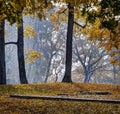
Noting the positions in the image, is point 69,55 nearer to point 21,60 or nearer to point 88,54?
point 21,60

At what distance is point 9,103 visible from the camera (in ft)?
44.4

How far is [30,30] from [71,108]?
19903 millimetres

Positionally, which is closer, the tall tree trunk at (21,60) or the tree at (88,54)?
the tall tree trunk at (21,60)

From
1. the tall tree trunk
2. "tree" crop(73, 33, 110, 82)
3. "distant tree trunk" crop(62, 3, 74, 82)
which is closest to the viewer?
"distant tree trunk" crop(62, 3, 74, 82)

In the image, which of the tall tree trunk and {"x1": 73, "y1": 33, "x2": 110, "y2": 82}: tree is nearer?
the tall tree trunk

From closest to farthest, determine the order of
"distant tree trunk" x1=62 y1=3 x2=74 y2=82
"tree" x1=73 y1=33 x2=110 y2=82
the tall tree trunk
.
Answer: "distant tree trunk" x1=62 y1=3 x2=74 y2=82, the tall tree trunk, "tree" x1=73 y1=33 x2=110 y2=82

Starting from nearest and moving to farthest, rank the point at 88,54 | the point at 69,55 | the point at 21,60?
the point at 69,55 → the point at 21,60 → the point at 88,54

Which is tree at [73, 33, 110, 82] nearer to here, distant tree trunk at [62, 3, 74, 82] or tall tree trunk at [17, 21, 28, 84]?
distant tree trunk at [62, 3, 74, 82]

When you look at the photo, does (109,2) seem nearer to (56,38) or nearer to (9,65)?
(56,38)

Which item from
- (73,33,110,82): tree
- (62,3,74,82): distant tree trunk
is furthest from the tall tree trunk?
(73,33,110,82): tree

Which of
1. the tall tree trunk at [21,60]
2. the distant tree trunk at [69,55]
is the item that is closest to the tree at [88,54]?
the distant tree trunk at [69,55]

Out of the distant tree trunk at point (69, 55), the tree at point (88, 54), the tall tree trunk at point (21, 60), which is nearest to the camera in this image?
the distant tree trunk at point (69, 55)

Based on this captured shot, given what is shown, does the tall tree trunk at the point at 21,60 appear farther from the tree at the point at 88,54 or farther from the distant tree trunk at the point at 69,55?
the tree at the point at 88,54

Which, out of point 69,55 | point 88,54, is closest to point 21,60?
point 69,55
